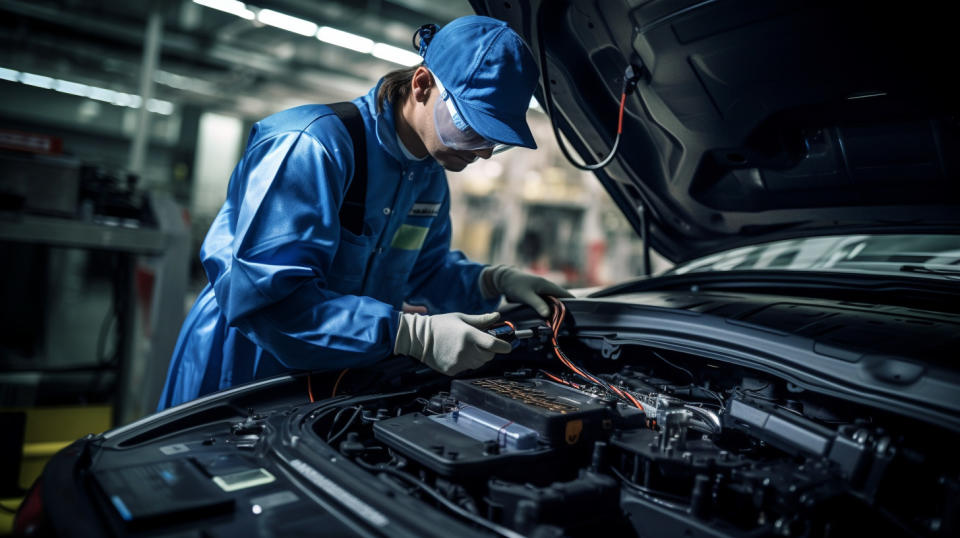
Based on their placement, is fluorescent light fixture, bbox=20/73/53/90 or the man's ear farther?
fluorescent light fixture, bbox=20/73/53/90

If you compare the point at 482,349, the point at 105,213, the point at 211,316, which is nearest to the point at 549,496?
the point at 482,349

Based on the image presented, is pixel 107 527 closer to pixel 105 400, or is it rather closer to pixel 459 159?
pixel 459 159

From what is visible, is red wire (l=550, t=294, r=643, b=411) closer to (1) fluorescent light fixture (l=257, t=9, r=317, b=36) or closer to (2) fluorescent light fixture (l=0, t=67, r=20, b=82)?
(1) fluorescent light fixture (l=257, t=9, r=317, b=36)

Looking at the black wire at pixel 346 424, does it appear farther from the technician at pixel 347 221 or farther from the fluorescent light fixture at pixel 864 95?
the fluorescent light fixture at pixel 864 95

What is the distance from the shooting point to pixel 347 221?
1538 mm

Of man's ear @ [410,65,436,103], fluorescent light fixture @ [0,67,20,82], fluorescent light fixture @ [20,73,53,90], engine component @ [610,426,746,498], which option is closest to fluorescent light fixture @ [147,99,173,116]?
fluorescent light fixture @ [20,73,53,90]

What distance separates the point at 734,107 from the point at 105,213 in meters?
2.71

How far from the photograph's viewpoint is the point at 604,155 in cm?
188

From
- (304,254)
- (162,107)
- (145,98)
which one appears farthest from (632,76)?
(162,107)

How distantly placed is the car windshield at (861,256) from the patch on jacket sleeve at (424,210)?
2.84ft

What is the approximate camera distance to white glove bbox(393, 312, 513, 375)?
4.43 feet

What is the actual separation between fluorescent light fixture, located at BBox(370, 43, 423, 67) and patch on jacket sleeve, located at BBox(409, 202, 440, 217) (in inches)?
222

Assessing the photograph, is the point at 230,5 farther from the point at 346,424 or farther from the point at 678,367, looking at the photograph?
the point at 678,367

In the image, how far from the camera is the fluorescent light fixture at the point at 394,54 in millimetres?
7047
